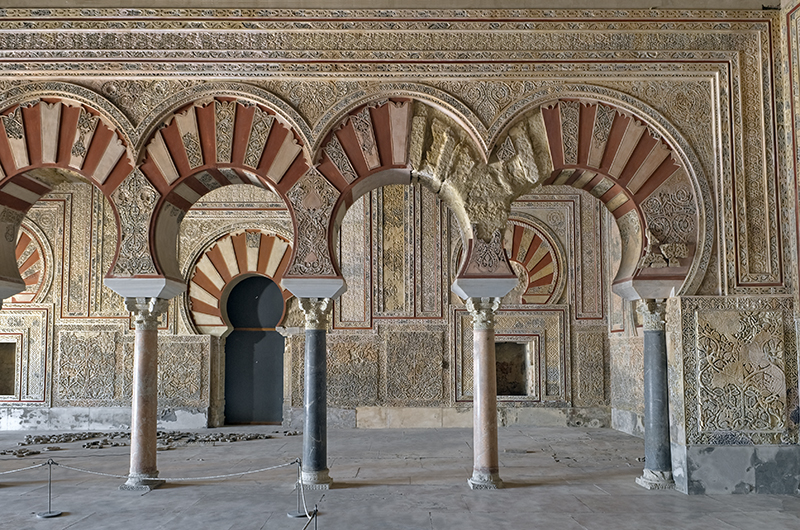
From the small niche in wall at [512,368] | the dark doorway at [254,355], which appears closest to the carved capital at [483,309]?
the small niche in wall at [512,368]

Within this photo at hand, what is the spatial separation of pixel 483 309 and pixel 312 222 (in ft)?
5.29

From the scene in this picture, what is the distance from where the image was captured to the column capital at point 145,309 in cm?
590

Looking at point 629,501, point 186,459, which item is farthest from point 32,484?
point 629,501

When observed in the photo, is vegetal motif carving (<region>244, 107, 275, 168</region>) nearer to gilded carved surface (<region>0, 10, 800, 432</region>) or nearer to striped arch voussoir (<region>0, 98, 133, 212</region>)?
gilded carved surface (<region>0, 10, 800, 432</region>)

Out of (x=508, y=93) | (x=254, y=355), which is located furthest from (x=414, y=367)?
(x=508, y=93)

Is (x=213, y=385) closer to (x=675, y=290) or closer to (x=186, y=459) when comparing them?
(x=186, y=459)

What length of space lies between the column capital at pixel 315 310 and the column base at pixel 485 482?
1792mm

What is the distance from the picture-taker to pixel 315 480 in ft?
18.8

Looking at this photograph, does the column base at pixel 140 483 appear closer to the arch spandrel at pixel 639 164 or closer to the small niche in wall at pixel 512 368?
the arch spandrel at pixel 639 164

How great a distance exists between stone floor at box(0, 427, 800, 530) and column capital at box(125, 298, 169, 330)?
1366mm

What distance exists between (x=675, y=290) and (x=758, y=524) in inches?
75.1

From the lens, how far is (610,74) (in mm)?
5953

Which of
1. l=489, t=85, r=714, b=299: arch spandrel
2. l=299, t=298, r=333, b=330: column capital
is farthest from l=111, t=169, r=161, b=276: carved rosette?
l=489, t=85, r=714, b=299: arch spandrel

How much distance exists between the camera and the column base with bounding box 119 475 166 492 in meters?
5.66
